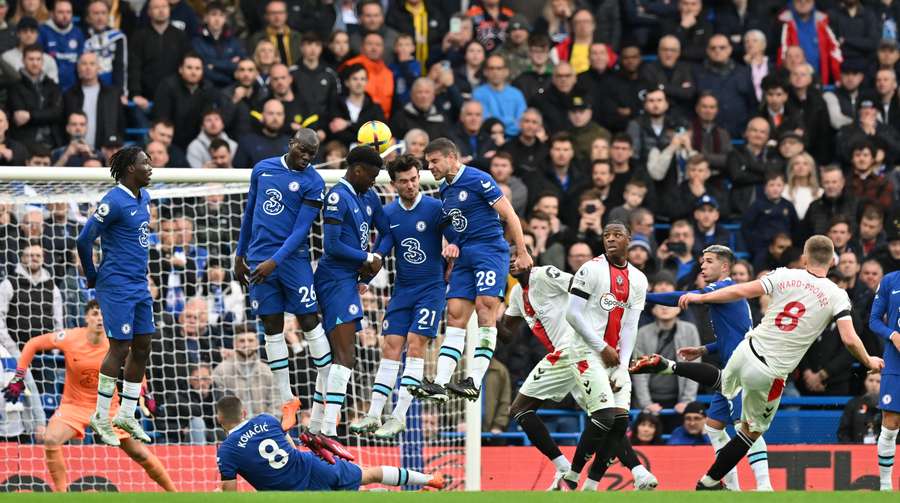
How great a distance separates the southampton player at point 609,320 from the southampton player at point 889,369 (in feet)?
7.76

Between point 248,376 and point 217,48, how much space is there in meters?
5.84

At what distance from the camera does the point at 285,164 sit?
1311cm

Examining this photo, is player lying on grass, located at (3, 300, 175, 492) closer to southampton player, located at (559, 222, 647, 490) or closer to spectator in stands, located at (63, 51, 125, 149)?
southampton player, located at (559, 222, 647, 490)

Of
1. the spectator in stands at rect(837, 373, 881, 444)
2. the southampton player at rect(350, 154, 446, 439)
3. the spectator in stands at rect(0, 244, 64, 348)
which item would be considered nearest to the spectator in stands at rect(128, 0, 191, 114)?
the spectator in stands at rect(0, 244, 64, 348)

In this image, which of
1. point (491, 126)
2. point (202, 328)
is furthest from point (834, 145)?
point (202, 328)

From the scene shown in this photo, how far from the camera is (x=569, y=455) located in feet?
52.3

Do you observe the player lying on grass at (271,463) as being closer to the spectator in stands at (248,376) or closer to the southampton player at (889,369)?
the spectator in stands at (248,376)

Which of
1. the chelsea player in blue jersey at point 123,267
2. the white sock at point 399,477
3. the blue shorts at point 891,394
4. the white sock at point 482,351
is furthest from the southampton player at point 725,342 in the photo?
the chelsea player in blue jersey at point 123,267

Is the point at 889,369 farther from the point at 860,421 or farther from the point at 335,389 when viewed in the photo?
the point at 335,389

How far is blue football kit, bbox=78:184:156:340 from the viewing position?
1287 cm

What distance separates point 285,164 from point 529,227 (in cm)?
529

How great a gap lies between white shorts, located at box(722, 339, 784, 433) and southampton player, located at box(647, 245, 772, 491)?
1.84 feet

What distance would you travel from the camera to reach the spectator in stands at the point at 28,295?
15.7 metres

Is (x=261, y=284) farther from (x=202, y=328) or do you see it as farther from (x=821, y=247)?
(x=821, y=247)
